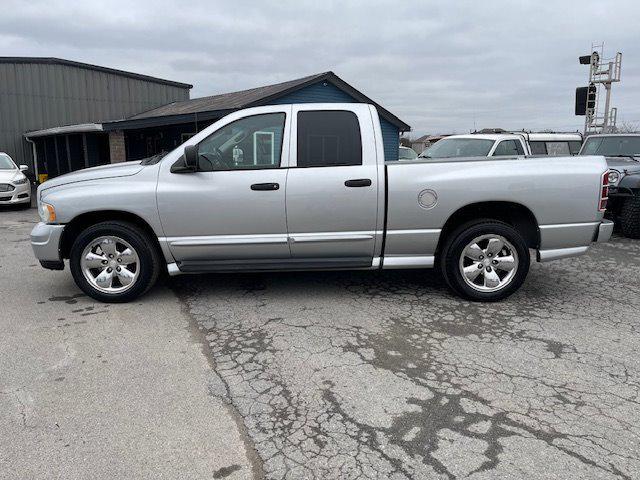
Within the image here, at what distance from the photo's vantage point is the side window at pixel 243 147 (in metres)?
4.75

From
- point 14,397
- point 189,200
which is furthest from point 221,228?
point 14,397

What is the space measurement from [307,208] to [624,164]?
665cm

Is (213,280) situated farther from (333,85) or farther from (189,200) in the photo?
(333,85)

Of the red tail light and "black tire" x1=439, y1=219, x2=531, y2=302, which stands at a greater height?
the red tail light

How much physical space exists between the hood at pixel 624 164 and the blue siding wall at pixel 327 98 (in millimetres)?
7099

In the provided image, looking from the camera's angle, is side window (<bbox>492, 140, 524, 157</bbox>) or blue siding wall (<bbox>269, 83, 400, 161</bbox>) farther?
blue siding wall (<bbox>269, 83, 400, 161</bbox>)

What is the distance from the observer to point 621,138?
10.2m

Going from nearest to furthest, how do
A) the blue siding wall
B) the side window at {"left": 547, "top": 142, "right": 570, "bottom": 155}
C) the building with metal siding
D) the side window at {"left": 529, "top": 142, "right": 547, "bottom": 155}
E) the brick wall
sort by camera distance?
the side window at {"left": 529, "top": 142, "right": 547, "bottom": 155} < the side window at {"left": 547, "top": 142, "right": 570, "bottom": 155} < the building with metal siding < the blue siding wall < the brick wall

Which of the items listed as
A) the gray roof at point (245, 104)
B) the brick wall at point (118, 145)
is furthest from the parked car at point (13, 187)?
the brick wall at point (118, 145)

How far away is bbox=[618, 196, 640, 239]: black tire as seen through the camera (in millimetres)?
8109

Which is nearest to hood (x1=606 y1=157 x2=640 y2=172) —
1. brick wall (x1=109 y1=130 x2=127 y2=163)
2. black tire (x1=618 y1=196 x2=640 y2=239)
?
black tire (x1=618 y1=196 x2=640 y2=239)

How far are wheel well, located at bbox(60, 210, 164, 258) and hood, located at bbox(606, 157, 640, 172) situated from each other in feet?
24.4

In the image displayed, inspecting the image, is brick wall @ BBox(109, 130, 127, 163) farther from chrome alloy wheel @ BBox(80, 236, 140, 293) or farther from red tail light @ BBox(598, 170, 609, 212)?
red tail light @ BBox(598, 170, 609, 212)

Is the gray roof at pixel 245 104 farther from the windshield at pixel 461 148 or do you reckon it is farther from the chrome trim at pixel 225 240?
the chrome trim at pixel 225 240
